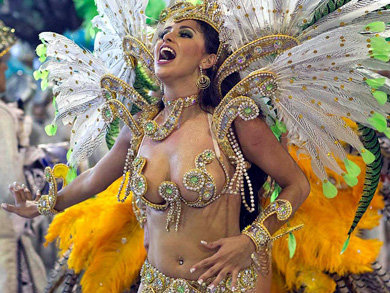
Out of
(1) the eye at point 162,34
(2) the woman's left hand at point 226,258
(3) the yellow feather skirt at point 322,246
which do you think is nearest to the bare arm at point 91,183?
(1) the eye at point 162,34

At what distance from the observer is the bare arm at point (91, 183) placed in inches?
105

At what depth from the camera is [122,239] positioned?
338cm

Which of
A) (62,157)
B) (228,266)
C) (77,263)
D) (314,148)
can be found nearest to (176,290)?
(228,266)

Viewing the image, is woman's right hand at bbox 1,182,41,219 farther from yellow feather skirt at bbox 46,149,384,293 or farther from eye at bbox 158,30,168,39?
eye at bbox 158,30,168,39

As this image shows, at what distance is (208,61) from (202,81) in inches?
3.4

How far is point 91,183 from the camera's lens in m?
2.70

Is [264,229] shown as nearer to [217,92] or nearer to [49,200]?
[217,92]

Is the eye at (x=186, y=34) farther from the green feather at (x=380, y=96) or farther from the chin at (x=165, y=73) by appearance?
the green feather at (x=380, y=96)

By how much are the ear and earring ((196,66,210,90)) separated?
0.06ft

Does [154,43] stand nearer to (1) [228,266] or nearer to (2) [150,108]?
(2) [150,108]

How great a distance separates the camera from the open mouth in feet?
7.89

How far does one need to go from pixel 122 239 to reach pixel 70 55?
1089 mm

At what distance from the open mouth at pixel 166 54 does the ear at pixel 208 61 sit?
123 mm

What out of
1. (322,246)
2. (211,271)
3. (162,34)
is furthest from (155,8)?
(211,271)
